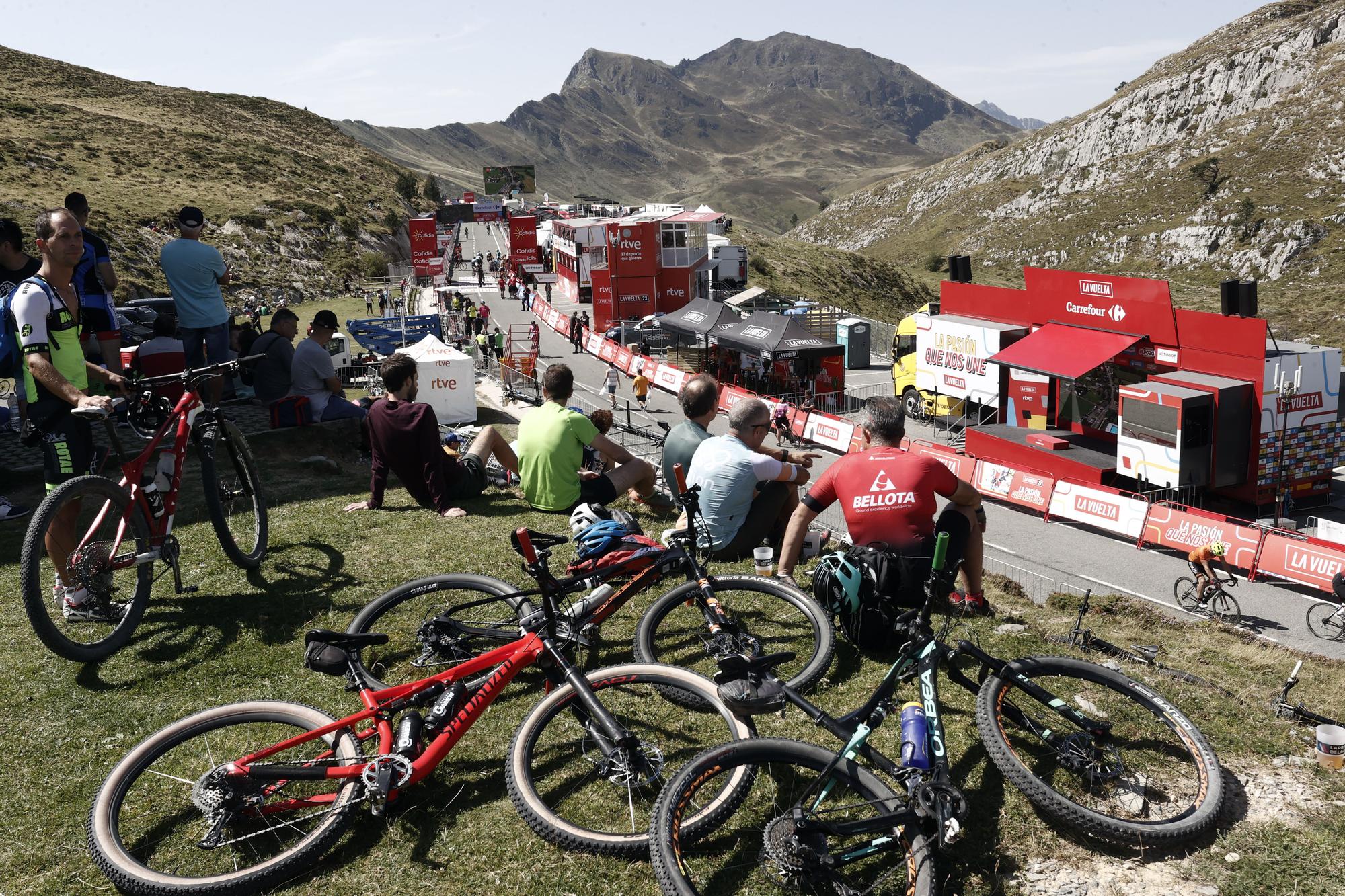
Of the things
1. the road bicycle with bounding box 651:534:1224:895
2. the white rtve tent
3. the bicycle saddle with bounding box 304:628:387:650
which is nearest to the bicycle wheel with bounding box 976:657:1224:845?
the road bicycle with bounding box 651:534:1224:895

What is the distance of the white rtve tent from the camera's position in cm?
2184

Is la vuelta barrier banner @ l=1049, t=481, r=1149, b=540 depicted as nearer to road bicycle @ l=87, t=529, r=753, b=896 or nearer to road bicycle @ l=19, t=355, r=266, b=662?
road bicycle @ l=87, t=529, r=753, b=896

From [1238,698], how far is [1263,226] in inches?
3578

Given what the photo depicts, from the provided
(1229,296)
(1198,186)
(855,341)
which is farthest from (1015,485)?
(1198,186)

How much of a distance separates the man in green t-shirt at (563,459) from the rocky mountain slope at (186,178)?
4576 cm

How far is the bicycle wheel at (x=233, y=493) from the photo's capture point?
646cm

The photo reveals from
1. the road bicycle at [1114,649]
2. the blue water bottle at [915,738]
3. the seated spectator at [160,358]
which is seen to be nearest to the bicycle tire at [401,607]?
the blue water bottle at [915,738]

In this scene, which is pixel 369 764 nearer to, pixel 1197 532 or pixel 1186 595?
pixel 1186 595

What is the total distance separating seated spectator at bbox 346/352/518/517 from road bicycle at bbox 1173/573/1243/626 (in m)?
11.3

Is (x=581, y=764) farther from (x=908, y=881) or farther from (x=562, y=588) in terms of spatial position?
(x=908, y=881)

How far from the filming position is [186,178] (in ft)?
241

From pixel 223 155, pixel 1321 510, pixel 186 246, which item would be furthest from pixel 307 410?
pixel 223 155

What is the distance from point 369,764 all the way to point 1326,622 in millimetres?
14399

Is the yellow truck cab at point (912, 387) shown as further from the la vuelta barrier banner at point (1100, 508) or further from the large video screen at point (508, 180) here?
the large video screen at point (508, 180)
